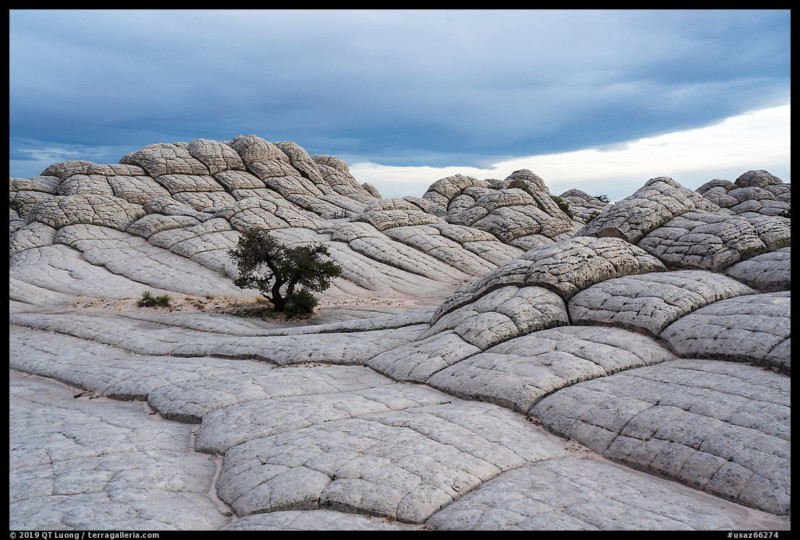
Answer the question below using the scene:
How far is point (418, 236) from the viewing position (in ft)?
186

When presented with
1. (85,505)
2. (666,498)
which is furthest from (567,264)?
(85,505)

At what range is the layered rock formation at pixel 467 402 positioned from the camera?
29.6ft

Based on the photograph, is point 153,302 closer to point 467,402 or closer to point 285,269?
point 285,269

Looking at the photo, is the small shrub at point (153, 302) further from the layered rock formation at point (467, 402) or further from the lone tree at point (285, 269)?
the lone tree at point (285, 269)

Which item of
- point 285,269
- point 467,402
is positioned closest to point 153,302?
point 285,269

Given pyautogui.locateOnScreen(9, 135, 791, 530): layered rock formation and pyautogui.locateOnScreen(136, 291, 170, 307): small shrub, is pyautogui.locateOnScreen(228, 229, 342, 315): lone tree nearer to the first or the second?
pyautogui.locateOnScreen(9, 135, 791, 530): layered rock formation

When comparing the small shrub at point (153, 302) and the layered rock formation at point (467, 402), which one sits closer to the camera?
the layered rock formation at point (467, 402)

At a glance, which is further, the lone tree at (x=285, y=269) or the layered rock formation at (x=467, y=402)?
the lone tree at (x=285, y=269)

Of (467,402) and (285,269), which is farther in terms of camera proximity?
(285,269)

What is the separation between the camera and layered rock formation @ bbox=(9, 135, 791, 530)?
901 cm

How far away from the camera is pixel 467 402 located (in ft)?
46.7

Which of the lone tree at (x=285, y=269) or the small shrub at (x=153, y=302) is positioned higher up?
the lone tree at (x=285, y=269)

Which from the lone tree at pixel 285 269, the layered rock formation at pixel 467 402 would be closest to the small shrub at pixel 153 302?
the layered rock formation at pixel 467 402

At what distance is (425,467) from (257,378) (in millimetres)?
8911
